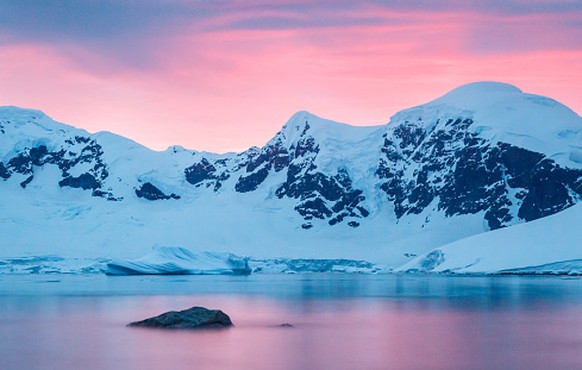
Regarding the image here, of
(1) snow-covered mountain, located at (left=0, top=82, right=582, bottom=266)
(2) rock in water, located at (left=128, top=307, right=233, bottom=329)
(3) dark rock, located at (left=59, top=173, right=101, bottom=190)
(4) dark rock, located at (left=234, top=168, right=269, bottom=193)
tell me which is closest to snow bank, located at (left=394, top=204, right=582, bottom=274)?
(1) snow-covered mountain, located at (left=0, top=82, right=582, bottom=266)

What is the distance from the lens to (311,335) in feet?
112

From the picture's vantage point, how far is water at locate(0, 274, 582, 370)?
27047 mm

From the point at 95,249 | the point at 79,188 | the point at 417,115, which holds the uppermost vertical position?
the point at 417,115

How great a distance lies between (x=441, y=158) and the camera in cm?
17562

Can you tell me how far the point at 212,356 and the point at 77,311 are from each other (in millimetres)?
20495

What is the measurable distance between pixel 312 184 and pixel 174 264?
76.6m

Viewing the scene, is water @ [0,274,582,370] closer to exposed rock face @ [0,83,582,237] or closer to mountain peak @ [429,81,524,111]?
exposed rock face @ [0,83,582,237]

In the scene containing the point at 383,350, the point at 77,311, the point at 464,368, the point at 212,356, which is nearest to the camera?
the point at 464,368

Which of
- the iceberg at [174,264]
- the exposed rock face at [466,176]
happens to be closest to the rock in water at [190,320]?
the iceberg at [174,264]

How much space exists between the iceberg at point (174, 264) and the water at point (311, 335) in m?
48.5

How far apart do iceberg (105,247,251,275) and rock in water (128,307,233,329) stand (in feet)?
225

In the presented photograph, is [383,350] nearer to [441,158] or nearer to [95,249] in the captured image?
[95,249]

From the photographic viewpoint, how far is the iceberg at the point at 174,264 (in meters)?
104

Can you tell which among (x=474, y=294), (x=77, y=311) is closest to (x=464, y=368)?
(x=77, y=311)
